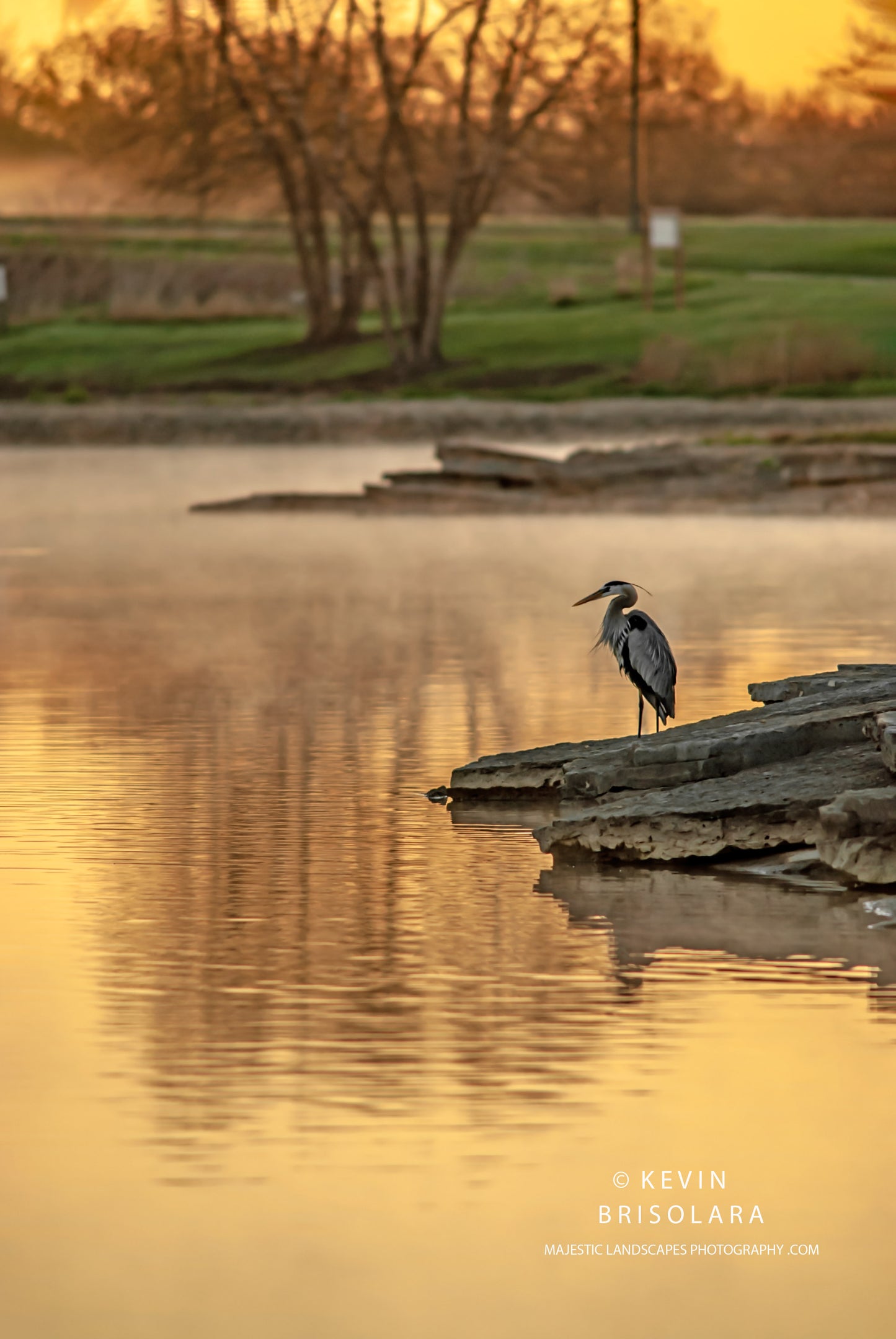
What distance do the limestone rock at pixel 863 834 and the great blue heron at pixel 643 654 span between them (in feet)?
7.79

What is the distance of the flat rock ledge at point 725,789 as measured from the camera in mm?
9414

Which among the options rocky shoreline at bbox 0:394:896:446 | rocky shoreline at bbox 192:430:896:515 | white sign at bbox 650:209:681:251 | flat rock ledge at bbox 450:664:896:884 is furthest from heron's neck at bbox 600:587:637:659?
white sign at bbox 650:209:681:251

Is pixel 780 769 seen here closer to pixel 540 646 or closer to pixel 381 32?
pixel 540 646

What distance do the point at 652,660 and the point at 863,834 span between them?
2.55 meters

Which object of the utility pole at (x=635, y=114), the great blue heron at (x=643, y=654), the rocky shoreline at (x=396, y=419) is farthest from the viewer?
the utility pole at (x=635, y=114)

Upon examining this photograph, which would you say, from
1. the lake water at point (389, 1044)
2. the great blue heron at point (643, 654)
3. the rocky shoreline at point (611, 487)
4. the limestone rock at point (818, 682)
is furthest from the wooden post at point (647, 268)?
the great blue heron at point (643, 654)

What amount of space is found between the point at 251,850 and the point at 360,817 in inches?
33.1

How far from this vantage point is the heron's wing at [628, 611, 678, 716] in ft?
38.6

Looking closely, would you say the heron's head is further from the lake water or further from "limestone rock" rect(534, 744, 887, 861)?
"limestone rock" rect(534, 744, 887, 861)

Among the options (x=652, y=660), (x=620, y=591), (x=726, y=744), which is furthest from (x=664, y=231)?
(x=726, y=744)

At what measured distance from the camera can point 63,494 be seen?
3622 cm

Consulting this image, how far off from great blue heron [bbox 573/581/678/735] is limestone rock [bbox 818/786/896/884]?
93.5 inches

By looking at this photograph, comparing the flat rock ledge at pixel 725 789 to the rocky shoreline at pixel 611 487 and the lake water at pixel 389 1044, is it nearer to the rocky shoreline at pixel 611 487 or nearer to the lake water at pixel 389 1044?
the lake water at pixel 389 1044

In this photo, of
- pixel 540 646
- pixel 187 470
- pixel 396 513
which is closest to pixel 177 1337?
pixel 540 646
